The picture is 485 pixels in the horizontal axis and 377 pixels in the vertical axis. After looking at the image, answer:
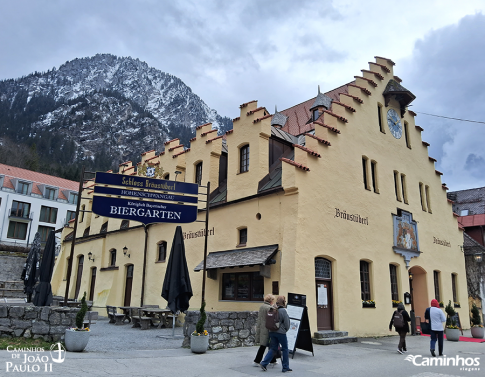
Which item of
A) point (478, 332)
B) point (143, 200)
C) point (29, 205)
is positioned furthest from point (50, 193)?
point (478, 332)

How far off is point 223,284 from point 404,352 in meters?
7.70

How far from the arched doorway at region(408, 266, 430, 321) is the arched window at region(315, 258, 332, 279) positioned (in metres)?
7.15

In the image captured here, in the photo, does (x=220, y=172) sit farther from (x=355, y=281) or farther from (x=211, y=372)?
(x=211, y=372)

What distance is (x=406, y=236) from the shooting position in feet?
63.3

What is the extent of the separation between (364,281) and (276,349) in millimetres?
9199

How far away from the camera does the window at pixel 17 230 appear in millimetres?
52219

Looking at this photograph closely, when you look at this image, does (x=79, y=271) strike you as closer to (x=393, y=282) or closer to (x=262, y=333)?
(x=393, y=282)

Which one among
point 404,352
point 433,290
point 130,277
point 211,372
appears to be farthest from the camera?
point 130,277

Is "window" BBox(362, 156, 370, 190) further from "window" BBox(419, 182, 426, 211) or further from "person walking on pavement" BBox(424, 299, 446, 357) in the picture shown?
"person walking on pavement" BBox(424, 299, 446, 357)

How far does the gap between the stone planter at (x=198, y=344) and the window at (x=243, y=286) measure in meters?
5.22

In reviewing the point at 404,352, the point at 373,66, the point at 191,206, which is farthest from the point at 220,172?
the point at 404,352

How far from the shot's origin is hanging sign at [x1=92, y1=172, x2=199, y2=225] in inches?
478

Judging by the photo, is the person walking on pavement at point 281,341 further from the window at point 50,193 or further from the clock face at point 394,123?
the window at point 50,193

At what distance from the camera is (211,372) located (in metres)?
8.08
